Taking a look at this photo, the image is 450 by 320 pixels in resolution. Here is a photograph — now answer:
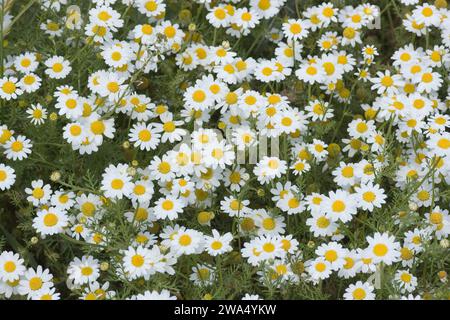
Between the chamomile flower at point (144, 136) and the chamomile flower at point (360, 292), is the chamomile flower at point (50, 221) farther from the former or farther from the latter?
the chamomile flower at point (360, 292)

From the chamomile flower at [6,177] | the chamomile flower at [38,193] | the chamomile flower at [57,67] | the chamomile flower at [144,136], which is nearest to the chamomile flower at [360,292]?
the chamomile flower at [144,136]

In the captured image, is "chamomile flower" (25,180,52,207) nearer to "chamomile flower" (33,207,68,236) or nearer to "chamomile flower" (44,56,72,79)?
"chamomile flower" (33,207,68,236)

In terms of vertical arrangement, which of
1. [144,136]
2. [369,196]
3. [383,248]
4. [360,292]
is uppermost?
[144,136]

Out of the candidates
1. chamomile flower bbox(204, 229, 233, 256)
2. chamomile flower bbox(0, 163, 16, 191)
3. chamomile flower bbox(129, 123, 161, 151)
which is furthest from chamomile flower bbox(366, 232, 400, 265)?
chamomile flower bbox(0, 163, 16, 191)

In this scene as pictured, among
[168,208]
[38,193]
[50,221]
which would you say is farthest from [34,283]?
[168,208]

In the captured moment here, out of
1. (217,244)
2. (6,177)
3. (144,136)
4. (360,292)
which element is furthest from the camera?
(144,136)

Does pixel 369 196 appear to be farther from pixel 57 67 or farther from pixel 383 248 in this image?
pixel 57 67

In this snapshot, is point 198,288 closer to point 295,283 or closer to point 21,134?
point 295,283

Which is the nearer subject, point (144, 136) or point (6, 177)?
point (6, 177)

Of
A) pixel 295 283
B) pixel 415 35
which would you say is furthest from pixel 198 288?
pixel 415 35

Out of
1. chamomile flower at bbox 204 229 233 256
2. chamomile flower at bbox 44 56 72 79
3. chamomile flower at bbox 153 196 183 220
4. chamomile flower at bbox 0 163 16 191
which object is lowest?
chamomile flower at bbox 204 229 233 256

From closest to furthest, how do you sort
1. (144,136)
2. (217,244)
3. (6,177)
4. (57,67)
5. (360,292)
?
1. (360,292)
2. (217,244)
3. (6,177)
4. (144,136)
5. (57,67)
